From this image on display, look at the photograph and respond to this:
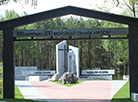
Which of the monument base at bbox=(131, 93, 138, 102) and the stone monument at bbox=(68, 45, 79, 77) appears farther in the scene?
the stone monument at bbox=(68, 45, 79, 77)

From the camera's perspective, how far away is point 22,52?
62.4 m

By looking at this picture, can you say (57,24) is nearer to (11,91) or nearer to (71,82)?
(71,82)

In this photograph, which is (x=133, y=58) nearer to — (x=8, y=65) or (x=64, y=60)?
(x=8, y=65)

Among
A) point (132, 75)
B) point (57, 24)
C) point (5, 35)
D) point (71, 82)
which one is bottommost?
point (71, 82)

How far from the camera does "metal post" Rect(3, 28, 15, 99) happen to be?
14.4 metres

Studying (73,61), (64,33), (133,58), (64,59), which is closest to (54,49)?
(73,61)

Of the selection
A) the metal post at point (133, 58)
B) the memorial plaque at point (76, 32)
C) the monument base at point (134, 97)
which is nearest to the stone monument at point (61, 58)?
the memorial plaque at point (76, 32)

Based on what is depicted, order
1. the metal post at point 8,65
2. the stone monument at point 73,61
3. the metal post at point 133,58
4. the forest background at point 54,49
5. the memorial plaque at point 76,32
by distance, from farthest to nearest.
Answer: the forest background at point 54,49, the stone monument at point 73,61, the metal post at point 8,65, the memorial plaque at point 76,32, the metal post at point 133,58

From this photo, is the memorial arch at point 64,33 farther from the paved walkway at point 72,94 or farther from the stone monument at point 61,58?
the stone monument at point 61,58

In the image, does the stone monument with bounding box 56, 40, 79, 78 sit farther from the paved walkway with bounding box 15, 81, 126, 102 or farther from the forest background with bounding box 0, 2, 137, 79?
the forest background with bounding box 0, 2, 137, 79

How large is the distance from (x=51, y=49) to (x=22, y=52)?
6169 mm

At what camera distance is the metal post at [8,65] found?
14352mm

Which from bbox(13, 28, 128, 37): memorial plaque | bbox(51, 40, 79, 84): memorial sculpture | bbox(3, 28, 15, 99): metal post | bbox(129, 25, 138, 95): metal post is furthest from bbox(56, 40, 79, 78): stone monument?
bbox(129, 25, 138, 95): metal post

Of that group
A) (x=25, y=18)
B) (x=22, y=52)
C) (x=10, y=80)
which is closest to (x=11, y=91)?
(x=10, y=80)
